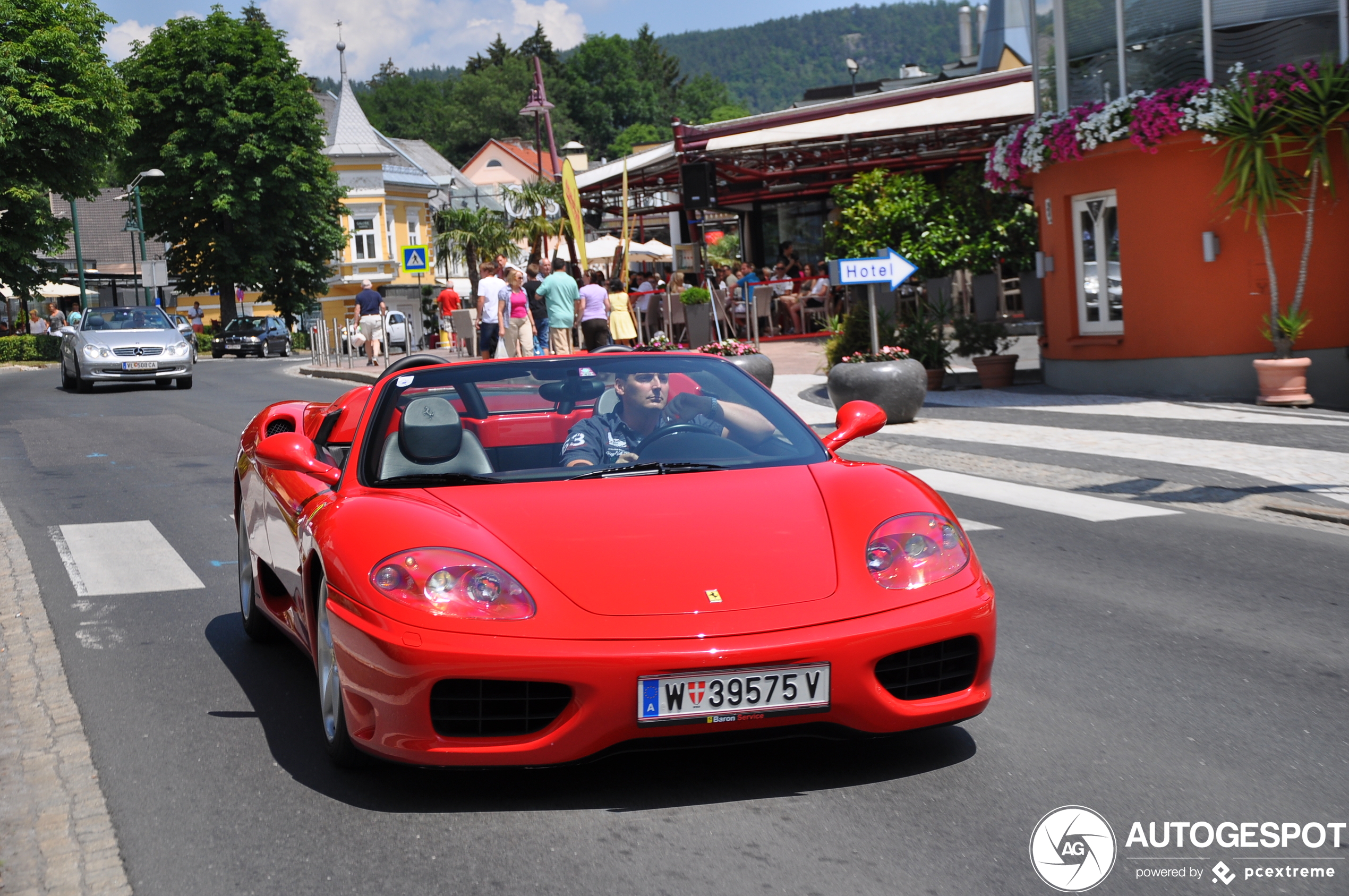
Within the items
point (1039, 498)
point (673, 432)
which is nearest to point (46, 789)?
point (673, 432)

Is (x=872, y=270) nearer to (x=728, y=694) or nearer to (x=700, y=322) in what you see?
(x=728, y=694)

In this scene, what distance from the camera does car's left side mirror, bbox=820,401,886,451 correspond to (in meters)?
5.14

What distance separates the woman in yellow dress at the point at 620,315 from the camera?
953 inches

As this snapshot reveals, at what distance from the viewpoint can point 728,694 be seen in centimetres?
370

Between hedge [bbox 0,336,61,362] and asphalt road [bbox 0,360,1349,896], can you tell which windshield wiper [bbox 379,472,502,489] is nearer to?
asphalt road [bbox 0,360,1349,896]

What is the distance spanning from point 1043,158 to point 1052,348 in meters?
2.51

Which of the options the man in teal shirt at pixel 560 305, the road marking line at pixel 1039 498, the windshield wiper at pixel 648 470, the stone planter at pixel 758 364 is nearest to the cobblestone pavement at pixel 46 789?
the windshield wiper at pixel 648 470

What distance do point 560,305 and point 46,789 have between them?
685 inches

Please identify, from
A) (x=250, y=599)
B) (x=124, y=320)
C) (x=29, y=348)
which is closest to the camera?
(x=250, y=599)

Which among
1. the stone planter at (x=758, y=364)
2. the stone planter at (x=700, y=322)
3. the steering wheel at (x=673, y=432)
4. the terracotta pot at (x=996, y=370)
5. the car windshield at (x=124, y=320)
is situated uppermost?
the car windshield at (x=124, y=320)

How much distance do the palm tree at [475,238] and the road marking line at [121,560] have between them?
55963mm

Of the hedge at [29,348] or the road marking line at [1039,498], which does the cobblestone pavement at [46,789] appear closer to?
the road marking line at [1039,498]

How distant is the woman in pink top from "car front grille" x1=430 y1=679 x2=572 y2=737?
1749 centimetres

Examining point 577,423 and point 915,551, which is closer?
point 915,551
